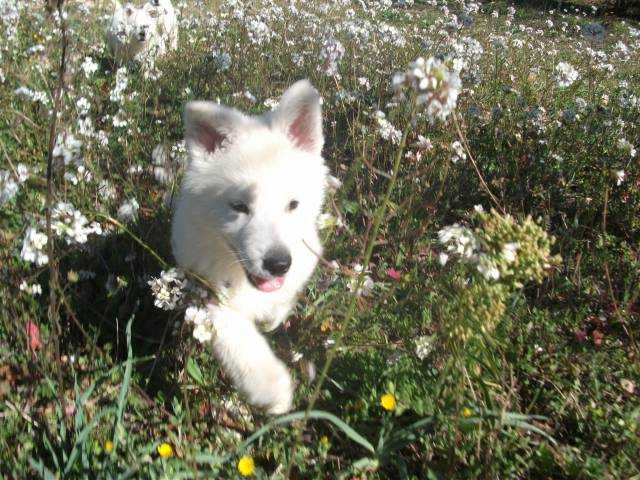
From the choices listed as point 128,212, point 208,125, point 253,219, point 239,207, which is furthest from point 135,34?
point 253,219

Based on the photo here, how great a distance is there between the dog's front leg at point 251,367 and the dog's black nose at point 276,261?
27 centimetres


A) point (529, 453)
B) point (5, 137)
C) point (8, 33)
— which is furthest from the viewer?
point (8, 33)

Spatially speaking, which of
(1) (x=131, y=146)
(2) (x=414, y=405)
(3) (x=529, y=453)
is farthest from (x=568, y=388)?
(1) (x=131, y=146)

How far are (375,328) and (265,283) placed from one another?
0.63 meters

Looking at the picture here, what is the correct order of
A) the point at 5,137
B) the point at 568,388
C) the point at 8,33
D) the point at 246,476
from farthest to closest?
the point at 8,33 < the point at 5,137 < the point at 568,388 < the point at 246,476

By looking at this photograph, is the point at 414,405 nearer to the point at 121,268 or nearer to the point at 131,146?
the point at 121,268

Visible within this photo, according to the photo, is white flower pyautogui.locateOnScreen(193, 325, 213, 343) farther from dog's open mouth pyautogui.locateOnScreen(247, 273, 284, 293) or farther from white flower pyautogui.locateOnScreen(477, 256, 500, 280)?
white flower pyautogui.locateOnScreen(477, 256, 500, 280)

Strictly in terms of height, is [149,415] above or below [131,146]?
below

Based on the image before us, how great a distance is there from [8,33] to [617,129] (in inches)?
221

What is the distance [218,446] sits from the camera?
1872 mm

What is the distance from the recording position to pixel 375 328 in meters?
2.42

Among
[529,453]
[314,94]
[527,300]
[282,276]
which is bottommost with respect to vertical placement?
[527,300]

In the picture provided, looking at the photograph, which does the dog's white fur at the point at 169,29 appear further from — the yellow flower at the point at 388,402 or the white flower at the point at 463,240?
the white flower at the point at 463,240

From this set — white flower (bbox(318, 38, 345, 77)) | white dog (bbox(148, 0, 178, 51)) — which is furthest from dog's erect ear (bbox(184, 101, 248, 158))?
white dog (bbox(148, 0, 178, 51))
